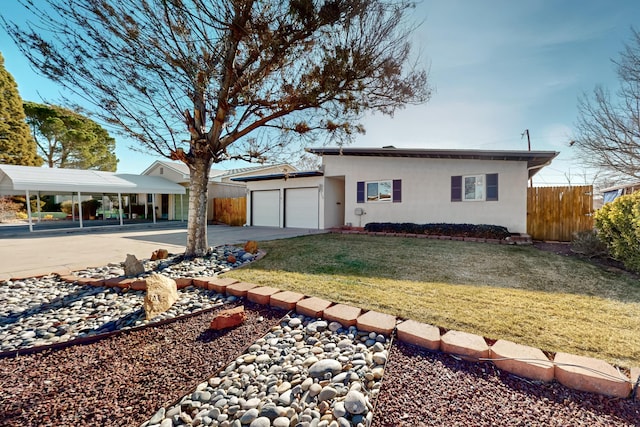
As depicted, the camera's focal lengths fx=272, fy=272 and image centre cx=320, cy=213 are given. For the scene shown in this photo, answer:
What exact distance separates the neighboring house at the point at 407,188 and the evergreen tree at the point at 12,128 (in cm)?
1857

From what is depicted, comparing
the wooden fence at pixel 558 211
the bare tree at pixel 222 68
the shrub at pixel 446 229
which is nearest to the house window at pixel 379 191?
the shrub at pixel 446 229

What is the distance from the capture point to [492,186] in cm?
988

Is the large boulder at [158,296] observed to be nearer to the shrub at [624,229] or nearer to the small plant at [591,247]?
the shrub at [624,229]

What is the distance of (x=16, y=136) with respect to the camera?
1909 cm

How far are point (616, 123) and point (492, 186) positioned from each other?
6246mm

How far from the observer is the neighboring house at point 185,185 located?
748 inches

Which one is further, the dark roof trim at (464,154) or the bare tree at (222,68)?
the dark roof trim at (464,154)

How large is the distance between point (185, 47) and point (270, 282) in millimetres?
3813

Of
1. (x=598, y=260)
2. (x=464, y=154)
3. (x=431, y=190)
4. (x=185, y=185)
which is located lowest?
(x=598, y=260)

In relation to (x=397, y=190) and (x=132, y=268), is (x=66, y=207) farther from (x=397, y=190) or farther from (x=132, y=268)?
(x=397, y=190)

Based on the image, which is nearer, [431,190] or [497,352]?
[497,352]

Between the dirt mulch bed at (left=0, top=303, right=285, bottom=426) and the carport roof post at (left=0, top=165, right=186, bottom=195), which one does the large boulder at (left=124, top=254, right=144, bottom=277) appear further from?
the carport roof post at (left=0, top=165, right=186, bottom=195)

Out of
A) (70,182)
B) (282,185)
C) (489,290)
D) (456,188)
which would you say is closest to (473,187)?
(456,188)

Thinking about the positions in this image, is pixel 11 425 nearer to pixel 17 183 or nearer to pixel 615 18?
pixel 615 18
